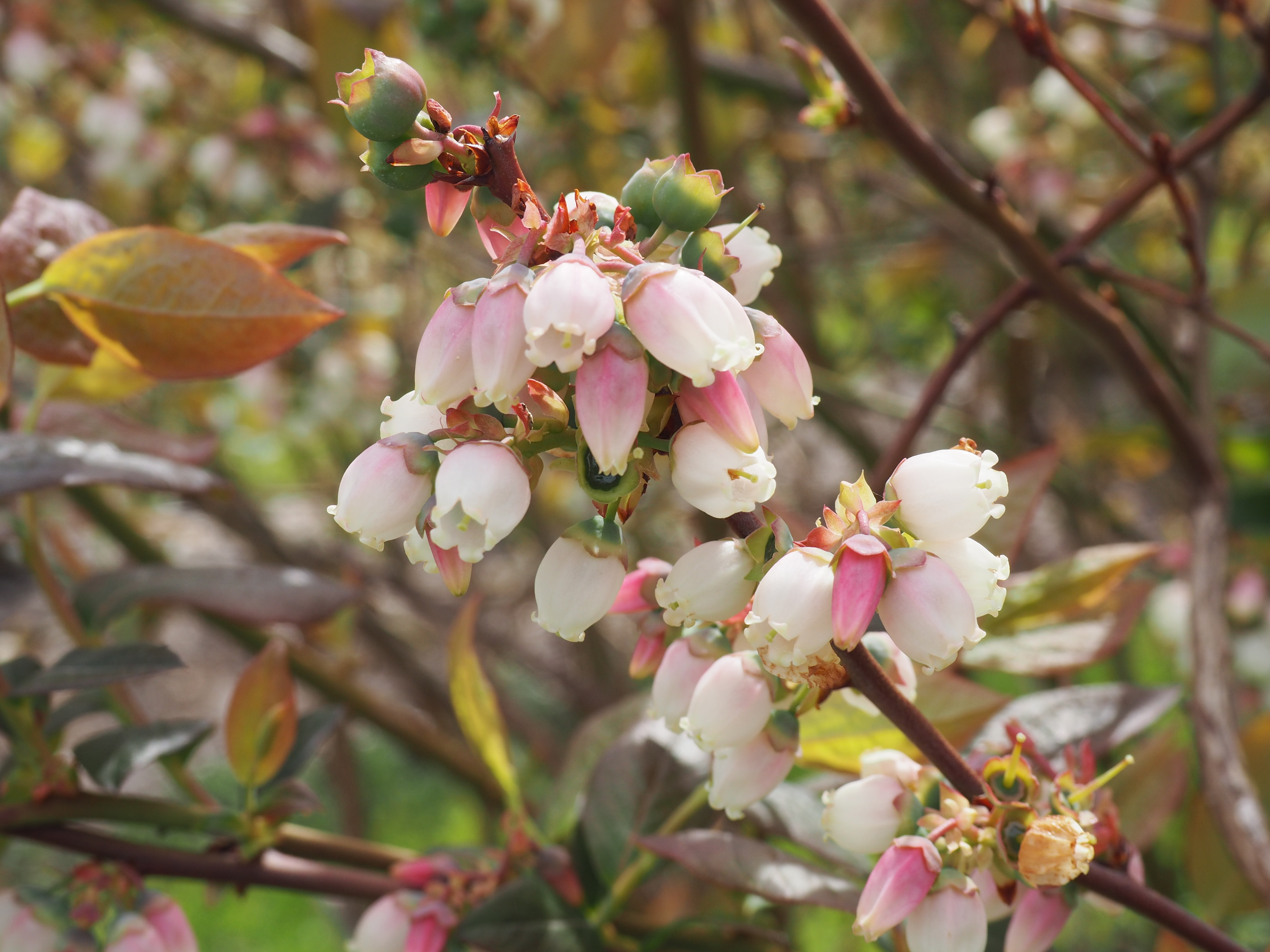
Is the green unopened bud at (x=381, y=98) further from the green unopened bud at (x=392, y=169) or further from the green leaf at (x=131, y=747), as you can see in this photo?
the green leaf at (x=131, y=747)

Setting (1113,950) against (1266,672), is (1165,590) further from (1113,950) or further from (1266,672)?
(1113,950)

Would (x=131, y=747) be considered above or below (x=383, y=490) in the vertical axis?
below

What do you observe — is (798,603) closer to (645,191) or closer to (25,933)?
(645,191)

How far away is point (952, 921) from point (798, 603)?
0.15 metres

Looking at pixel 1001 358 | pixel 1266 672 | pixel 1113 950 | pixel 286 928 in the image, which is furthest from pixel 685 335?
pixel 286 928

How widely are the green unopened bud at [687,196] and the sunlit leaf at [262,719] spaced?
1.49 ft

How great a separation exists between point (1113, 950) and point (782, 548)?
1.69m

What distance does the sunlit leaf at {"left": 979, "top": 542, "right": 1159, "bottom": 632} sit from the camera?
2.36ft

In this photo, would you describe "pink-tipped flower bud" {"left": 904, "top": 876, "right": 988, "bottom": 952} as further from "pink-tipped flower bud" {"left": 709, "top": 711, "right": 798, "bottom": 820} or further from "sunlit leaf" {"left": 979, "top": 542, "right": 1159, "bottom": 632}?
"sunlit leaf" {"left": 979, "top": 542, "right": 1159, "bottom": 632}

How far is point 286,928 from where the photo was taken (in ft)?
8.09

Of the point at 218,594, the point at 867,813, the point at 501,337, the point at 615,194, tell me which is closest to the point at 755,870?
the point at 867,813

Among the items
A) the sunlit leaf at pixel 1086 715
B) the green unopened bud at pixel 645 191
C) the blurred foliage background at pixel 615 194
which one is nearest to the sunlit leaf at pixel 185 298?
the blurred foliage background at pixel 615 194

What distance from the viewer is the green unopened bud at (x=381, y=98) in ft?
1.17

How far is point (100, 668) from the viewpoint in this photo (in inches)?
23.5
